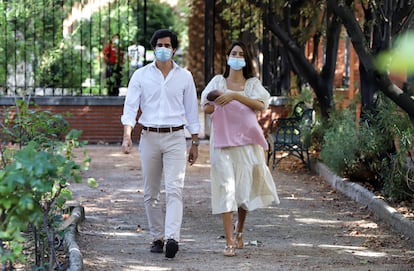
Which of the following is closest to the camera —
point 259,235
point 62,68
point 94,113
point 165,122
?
point 165,122

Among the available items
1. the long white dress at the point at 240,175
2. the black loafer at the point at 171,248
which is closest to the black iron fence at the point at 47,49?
the long white dress at the point at 240,175

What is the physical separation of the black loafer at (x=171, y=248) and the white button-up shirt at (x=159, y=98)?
37.4 inches

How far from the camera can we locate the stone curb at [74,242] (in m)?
6.70

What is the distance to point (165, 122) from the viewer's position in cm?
768

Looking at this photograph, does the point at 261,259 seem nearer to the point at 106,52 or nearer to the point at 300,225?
the point at 300,225

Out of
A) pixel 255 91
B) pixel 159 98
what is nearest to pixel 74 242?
pixel 159 98

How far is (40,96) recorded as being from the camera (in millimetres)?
18219

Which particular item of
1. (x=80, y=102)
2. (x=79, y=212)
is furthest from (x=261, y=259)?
(x=80, y=102)

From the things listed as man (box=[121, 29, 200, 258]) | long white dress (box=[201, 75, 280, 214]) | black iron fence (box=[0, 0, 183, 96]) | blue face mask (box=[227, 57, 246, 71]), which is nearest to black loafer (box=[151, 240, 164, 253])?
man (box=[121, 29, 200, 258])

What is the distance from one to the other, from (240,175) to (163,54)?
1.26 metres

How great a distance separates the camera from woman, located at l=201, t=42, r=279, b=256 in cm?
784

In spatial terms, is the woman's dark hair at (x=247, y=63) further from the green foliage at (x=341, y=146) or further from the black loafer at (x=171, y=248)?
the green foliage at (x=341, y=146)

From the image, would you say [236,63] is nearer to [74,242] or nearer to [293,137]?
[74,242]

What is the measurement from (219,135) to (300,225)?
2210mm
